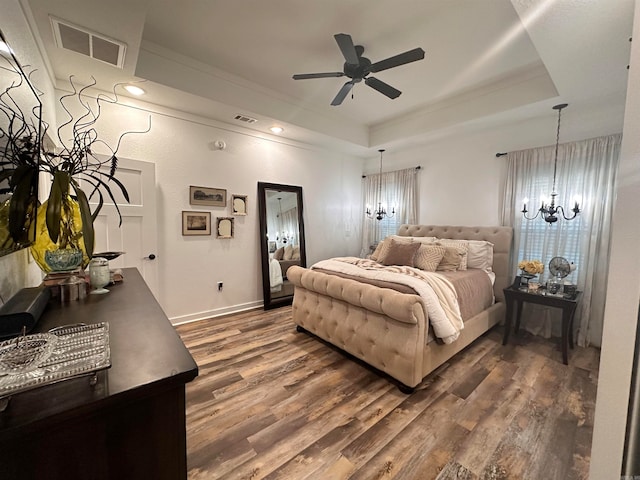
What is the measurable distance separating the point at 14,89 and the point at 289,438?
2.47 meters

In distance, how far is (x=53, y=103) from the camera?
251cm

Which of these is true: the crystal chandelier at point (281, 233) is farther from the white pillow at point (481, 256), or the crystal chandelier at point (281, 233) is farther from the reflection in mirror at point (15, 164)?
the reflection in mirror at point (15, 164)

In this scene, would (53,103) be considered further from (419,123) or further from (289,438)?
(419,123)

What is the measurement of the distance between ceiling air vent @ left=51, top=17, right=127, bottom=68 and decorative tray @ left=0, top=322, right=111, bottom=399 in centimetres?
228

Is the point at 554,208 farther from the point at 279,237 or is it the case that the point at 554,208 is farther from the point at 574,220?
the point at 279,237

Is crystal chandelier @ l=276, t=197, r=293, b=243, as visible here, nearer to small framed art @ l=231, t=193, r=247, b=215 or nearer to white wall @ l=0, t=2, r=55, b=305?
small framed art @ l=231, t=193, r=247, b=215

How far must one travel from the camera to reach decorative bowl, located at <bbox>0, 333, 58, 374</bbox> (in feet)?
2.19

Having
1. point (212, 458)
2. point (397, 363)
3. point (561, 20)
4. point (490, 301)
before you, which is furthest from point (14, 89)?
point (490, 301)

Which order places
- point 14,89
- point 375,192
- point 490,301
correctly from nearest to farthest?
point 14,89 → point 490,301 → point 375,192

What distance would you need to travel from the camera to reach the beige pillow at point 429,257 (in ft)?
10.4

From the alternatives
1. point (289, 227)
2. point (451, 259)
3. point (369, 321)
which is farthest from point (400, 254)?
point (289, 227)

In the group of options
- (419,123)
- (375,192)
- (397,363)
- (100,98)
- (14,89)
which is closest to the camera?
(14,89)

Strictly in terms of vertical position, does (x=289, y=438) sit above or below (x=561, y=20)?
below

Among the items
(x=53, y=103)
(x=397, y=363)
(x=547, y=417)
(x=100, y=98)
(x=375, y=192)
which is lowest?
(x=547, y=417)
